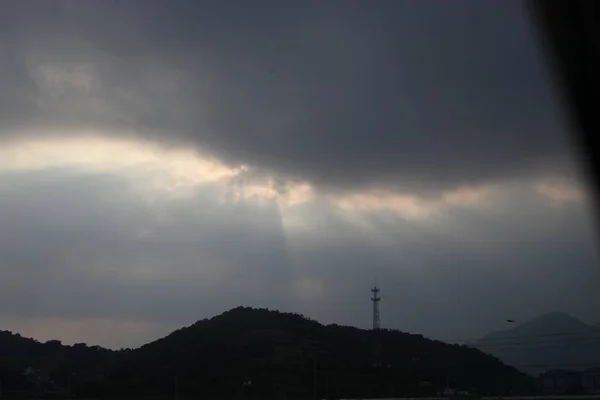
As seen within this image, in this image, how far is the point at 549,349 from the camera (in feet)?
388

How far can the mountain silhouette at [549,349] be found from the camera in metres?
98.8

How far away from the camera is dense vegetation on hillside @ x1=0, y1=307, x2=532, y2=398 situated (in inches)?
3561

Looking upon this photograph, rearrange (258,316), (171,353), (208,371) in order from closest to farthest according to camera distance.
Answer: (208,371) → (171,353) → (258,316)

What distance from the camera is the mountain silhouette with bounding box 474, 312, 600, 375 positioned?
9875 cm

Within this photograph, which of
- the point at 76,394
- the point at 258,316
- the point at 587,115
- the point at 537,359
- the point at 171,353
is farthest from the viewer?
the point at 258,316

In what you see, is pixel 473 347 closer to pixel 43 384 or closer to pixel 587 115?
pixel 43 384

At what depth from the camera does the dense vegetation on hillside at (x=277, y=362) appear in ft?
297

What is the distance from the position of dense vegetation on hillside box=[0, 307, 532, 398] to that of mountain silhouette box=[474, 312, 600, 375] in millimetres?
5449

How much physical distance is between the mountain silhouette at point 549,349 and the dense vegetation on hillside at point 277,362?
17.9 ft

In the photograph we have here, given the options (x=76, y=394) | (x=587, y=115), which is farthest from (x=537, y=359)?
(x=587, y=115)

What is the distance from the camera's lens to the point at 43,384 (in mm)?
94000

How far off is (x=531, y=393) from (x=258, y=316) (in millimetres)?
54208

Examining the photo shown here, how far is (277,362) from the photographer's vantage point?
101 metres

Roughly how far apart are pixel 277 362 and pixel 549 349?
43.8m
